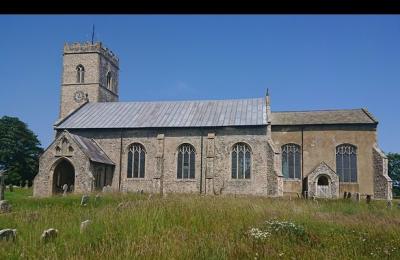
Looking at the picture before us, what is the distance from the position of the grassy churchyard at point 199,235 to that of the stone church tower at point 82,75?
34.9 meters

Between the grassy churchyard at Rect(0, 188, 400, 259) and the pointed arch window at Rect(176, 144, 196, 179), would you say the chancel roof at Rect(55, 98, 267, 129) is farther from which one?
the grassy churchyard at Rect(0, 188, 400, 259)

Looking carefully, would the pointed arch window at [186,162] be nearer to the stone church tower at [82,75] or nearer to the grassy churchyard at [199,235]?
the stone church tower at [82,75]

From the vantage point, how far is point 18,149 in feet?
187

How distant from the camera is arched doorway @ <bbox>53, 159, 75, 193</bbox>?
32.2 metres

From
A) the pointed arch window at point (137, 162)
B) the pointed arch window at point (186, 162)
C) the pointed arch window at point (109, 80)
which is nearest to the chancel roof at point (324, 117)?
the pointed arch window at point (186, 162)

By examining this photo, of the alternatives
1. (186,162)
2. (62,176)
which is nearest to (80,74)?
(62,176)

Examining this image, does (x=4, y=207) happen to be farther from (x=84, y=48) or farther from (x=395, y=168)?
(x=395, y=168)

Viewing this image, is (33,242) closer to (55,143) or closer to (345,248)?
(345,248)

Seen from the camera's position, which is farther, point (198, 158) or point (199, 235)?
point (198, 158)

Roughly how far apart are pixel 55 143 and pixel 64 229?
2329cm

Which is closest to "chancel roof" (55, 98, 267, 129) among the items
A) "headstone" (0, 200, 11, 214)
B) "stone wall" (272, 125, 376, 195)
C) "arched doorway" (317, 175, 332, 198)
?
"stone wall" (272, 125, 376, 195)

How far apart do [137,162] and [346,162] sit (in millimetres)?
18128

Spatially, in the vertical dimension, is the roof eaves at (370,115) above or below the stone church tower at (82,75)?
below

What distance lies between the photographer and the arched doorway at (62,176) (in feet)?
106
